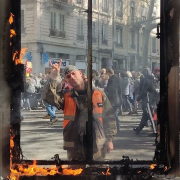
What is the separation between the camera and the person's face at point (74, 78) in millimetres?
2391

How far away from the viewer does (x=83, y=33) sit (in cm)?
227

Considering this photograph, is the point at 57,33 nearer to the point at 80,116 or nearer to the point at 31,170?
the point at 80,116

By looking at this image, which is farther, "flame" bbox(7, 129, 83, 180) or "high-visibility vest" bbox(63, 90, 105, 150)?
"high-visibility vest" bbox(63, 90, 105, 150)

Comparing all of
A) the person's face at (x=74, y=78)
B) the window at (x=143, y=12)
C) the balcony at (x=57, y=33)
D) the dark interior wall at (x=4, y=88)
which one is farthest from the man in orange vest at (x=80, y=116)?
the window at (x=143, y=12)

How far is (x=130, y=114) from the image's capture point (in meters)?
2.41

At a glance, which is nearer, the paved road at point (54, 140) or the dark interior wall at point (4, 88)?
the dark interior wall at point (4, 88)

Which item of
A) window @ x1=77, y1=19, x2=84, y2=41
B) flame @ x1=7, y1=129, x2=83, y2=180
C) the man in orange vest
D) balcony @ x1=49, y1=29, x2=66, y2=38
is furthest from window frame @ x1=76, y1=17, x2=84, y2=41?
flame @ x1=7, y1=129, x2=83, y2=180

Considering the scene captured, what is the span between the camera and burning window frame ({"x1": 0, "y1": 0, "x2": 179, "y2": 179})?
2166 mm

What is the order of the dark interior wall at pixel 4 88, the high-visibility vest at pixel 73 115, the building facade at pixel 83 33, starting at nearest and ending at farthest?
the dark interior wall at pixel 4 88
the building facade at pixel 83 33
the high-visibility vest at pixel 73 115

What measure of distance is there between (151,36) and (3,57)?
113 cm

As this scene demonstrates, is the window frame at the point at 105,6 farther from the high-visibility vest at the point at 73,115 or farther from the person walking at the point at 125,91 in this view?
the high-visibility vest at the point at 73,115

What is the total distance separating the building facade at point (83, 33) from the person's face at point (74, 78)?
0.10 meters

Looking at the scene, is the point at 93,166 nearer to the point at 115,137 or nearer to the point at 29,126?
the point at 115,137

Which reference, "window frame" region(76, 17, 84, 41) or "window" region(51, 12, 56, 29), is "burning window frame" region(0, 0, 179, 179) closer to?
"window" region(51, 12, 56, 29)
